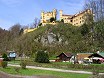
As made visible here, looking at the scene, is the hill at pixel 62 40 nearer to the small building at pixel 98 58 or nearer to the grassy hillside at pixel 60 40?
the grassy hillside at pixel 60 40

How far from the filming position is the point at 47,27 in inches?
4788

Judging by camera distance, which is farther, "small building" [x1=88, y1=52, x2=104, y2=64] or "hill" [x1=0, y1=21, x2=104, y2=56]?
"hill" [x1=0, y1=21, x2=104, y2=56]

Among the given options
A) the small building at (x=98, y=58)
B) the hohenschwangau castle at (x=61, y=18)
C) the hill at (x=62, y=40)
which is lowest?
the small building at (x=98, y=58)

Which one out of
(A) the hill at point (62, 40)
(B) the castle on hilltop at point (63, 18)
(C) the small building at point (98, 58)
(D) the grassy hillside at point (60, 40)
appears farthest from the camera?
(B) the castle on hilltop at point (63, 18)

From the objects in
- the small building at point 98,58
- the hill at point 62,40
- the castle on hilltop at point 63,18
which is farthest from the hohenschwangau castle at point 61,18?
the small building at point 98,58

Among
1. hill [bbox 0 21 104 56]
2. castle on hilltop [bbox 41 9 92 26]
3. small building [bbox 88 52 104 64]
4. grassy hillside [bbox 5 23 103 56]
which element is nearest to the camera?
small building [bbox 88 52 104 64]

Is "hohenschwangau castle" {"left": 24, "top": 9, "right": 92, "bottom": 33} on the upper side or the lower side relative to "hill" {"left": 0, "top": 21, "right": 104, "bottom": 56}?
upper

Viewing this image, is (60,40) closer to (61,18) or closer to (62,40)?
(62,40)

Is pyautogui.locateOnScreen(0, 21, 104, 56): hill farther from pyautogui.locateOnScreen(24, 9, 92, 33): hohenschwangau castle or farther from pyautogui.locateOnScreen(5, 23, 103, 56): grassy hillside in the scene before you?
pyautogui.locateOnScreen(24, 9, 92, 33): hohenschwangau castle

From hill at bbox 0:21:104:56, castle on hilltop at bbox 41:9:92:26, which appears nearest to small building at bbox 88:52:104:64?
hill at bbox 0:21:104:56

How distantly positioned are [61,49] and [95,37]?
1711cm

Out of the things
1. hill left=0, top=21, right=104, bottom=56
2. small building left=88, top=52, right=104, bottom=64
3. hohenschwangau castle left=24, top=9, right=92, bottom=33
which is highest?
hohenschwangau castle left=24, top=9, right=92, bottom=33

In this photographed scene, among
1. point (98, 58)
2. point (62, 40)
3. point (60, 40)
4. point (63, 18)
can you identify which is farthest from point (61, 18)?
point (98, 58)

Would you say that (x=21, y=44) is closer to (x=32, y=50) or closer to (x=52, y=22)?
(x=32, y=50)
